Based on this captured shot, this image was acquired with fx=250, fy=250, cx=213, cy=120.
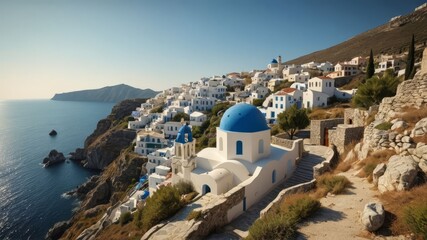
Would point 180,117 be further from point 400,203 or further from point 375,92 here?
point 400,203

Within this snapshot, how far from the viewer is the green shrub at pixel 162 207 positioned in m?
12.4

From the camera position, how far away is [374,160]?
35.4 ft

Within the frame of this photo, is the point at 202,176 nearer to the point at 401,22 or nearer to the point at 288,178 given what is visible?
the point at 288,178

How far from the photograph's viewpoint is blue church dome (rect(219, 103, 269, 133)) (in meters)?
15.2

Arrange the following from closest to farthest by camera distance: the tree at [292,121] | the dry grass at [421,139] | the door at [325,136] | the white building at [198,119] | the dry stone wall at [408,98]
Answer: the dry grass at [421,139] → the dry stone wall at [408,98] → the door at [325,136] → the tree at [292,121] → the white building at [198,119]

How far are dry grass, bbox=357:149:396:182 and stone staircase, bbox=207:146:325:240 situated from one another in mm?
4283

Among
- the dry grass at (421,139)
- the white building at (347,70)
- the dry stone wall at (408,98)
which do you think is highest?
the white building at (347,70)

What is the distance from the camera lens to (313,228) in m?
8.00

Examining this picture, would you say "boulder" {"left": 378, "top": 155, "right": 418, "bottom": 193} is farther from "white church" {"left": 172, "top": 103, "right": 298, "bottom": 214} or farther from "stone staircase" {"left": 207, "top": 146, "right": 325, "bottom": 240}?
"white church" {"left": 172, "top": 103, "right": 298, "bottom": 214}

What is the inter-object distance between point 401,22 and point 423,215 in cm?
12452

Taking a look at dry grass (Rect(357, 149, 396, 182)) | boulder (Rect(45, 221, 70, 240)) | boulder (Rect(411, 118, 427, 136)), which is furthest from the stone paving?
boulder (Rect(45, 221, 70, 240))

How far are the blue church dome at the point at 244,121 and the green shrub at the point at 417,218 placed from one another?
9175 millimetres

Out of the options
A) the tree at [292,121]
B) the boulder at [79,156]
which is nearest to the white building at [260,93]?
the tree at [292,121]

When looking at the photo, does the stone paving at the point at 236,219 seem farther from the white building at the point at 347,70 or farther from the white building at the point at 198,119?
the white building at the point at 347,70
